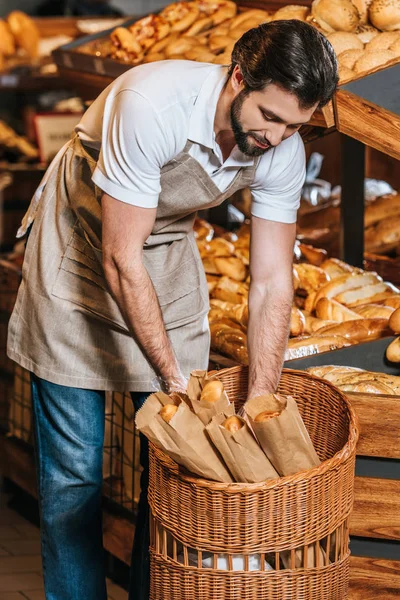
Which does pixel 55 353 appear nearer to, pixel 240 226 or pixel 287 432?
pixel 287 432

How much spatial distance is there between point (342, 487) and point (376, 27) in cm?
158

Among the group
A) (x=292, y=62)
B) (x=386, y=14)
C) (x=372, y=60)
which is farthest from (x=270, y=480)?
(x=386, y=14)

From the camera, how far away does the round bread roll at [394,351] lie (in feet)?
9.49

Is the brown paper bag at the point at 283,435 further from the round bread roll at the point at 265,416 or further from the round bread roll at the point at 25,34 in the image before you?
the round bread roll at the point at 25,34

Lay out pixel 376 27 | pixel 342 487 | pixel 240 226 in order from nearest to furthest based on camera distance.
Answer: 1. pixel 342 487
2. pixel 376 27
3. pixel 240 226

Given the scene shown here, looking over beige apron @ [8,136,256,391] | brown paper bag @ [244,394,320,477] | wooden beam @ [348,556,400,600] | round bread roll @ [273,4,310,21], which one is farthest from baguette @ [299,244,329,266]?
brown paper bag @ [244,394,320,477]

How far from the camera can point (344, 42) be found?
289 cm

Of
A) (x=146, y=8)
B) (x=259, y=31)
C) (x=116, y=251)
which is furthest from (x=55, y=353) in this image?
(x=146, y=8)

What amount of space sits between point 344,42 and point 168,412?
1.40m

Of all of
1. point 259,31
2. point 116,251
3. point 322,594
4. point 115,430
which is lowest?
point 115,430

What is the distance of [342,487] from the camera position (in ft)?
6.77

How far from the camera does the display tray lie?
2.79 metres

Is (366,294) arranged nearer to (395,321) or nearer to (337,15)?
(395,321)

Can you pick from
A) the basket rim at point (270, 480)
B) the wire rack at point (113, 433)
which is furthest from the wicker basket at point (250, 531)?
the wire rack at point (113, 433)
